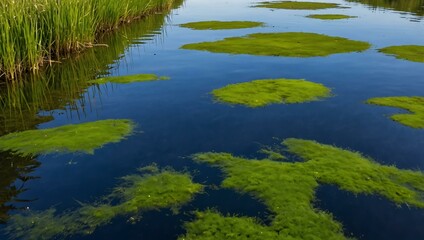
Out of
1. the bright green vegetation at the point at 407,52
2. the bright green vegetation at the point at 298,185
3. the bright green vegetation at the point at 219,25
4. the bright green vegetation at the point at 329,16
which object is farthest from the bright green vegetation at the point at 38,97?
the bright green vegetation at the point at 329,16

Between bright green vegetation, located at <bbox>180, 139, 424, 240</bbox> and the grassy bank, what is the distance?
36.3 feet

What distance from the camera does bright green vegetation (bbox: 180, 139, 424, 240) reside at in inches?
309

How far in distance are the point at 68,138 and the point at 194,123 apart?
13.9 feet

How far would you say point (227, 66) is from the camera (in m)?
21.7

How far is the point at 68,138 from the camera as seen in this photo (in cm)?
1212

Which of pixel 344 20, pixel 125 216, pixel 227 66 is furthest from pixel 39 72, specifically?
→ pixel 344 20

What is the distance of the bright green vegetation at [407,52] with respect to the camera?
2320 centimetres

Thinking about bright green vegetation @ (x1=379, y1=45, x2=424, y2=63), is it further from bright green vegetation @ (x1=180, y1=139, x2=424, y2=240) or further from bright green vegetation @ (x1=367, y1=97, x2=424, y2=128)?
bright green vegetation @ (x1=180, y1=139, x2=424, y2=240)

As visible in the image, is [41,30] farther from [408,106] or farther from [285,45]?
[408,106]

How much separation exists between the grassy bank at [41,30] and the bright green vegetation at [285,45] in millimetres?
6878

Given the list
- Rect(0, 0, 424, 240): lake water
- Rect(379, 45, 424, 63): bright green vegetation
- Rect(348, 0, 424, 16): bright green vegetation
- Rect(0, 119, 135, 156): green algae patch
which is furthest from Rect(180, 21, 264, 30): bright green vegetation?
Rect(0, 119, 135, 156): green algae patch

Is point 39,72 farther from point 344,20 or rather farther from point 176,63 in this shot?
point 344,20

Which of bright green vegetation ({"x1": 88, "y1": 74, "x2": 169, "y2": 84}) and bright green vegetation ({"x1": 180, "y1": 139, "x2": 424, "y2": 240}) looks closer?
bright green vegetation ({"x1": 180, "y1": 139, "x2": 424, "y2": 240})

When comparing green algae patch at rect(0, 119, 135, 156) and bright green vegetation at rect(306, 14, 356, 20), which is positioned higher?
bright green vegetation at rect(306, 14, 356, 20)
